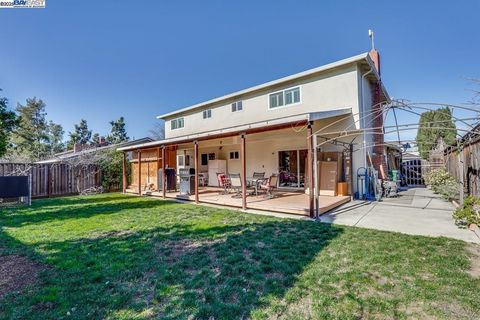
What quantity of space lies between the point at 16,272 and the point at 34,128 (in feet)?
144


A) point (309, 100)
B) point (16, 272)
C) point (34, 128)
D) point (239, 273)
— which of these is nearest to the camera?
point (239, 273)

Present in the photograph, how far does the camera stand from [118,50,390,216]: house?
8406 millimetres

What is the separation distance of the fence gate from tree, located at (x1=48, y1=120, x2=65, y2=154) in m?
49.2

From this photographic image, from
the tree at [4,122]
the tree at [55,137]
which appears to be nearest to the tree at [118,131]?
the tree at [55,137]

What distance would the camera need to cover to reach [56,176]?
1301 centimetres

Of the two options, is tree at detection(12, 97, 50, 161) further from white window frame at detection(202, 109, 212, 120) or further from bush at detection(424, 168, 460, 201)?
bush at detection(424, 168, 460, 201)

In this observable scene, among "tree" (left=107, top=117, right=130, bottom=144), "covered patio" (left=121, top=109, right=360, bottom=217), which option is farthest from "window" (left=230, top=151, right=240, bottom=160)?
"tree" (left=107, top=117, right=130, bottom=144)

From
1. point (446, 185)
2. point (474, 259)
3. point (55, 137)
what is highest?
point (55, 137)

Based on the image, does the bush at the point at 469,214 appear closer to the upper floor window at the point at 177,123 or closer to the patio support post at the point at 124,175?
the patio support post at the point at 124,175

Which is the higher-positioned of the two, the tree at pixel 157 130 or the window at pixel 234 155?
the tree at pixel 157 130

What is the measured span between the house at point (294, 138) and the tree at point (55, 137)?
32.1 meters

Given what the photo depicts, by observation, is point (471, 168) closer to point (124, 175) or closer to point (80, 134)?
point (124, 175)

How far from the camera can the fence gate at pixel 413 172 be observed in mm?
18453

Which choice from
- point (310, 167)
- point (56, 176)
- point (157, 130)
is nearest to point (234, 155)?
point (310, 167)
